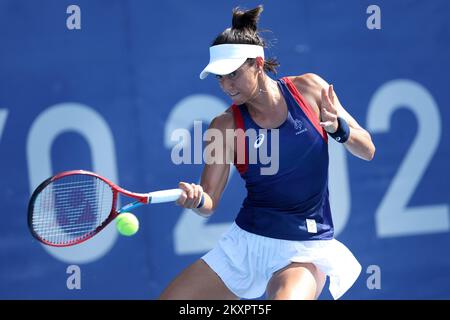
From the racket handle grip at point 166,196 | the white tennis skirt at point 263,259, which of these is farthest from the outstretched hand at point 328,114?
the racket handle grip at point 166,196

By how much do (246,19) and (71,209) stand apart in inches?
45.5

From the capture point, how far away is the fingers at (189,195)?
3664 millimetres

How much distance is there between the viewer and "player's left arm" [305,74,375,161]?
381 centimetres

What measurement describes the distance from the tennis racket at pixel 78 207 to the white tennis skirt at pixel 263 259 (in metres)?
0.47

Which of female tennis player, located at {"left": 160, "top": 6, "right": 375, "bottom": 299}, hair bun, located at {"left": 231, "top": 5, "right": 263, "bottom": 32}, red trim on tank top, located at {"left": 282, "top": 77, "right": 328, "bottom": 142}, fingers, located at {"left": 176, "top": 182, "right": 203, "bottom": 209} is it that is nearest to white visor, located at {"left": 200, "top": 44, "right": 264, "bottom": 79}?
female tennis player, located at {"left": 160, "top": 6, "right": 375, "bottom": 299}

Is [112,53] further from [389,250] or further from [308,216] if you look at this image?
[389,250]

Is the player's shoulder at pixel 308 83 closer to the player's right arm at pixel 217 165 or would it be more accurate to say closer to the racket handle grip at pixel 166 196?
the player's right arm at pixel 217 165

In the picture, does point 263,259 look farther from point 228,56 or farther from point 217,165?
point 228,56

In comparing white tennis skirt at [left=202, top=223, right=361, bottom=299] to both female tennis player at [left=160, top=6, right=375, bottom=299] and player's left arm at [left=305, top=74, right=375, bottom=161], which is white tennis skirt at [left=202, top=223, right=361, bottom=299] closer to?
female tennis player at [left=160, top=6, right=375, bottom=299]

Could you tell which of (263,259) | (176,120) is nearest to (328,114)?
(263,259)

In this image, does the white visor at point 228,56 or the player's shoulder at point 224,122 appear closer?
the white visor at point 228,56

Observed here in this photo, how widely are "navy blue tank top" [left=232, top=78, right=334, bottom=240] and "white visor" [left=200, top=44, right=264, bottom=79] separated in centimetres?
25

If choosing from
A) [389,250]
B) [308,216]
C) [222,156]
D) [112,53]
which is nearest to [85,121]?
[112,53]

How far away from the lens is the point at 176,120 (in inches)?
199
